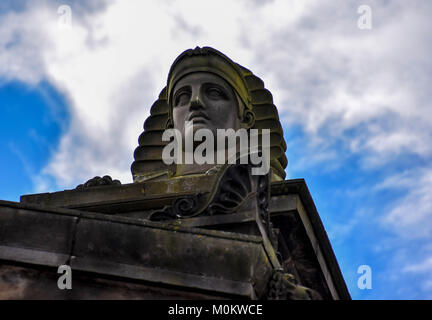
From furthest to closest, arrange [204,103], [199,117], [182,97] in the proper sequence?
[182,97] < [204,103] < [199,117]

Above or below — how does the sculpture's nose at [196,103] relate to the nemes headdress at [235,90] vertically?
below

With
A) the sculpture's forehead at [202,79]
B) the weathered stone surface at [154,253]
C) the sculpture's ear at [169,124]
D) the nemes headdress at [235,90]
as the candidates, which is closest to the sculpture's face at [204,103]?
the sculpture's forehead at [202,79]

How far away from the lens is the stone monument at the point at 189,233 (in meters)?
9.84

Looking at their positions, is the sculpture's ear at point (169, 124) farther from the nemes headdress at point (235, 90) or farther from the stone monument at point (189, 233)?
the stone monument at point (189, 233)

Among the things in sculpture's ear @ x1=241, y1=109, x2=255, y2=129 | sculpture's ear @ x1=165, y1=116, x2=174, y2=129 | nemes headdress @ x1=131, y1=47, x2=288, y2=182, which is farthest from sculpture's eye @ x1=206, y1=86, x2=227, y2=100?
sculpture's ear @ x1=165, y1=116, x2=174, y2=129

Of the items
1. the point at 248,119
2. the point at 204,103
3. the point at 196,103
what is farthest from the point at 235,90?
the point at 196,103

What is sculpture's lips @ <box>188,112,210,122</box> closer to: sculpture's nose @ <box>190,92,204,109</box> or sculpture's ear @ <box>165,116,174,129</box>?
sculpture's nose @ <box>190,92,204,109</box>

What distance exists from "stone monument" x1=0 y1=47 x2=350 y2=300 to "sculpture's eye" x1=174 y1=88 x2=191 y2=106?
0.06m

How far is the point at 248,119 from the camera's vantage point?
1461cm

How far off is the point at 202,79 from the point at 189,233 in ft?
15.1

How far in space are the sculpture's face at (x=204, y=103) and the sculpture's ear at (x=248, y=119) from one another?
0.16m

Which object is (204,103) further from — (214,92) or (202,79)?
(202,79)
